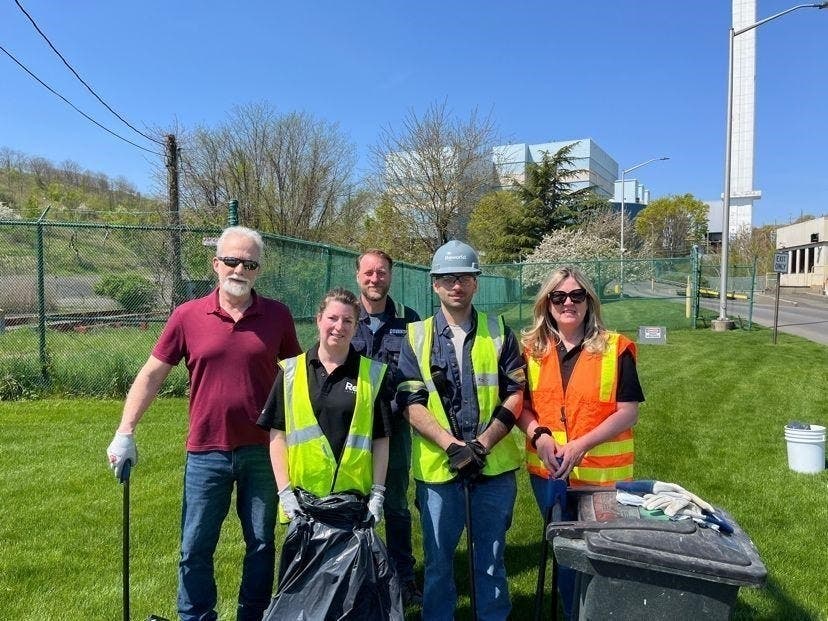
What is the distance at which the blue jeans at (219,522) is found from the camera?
2953 millimetres

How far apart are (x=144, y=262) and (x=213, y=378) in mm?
7452

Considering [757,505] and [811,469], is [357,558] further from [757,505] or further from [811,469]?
[811,469]

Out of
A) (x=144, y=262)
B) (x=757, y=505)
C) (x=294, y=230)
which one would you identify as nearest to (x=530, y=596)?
(x=757, y=505)

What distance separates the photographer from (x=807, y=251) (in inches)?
2162

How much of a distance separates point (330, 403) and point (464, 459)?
635mm

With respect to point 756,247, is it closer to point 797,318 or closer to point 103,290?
point 797,318

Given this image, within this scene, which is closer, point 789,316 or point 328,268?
point 328,268

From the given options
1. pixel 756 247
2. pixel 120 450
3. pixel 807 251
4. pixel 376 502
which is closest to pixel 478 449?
pixel 376 502

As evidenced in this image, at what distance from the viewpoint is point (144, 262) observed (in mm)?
9602

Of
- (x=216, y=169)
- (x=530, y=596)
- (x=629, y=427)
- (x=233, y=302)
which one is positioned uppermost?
(x=216, y=169)

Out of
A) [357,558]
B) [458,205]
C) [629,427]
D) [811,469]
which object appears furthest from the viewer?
[458,205]

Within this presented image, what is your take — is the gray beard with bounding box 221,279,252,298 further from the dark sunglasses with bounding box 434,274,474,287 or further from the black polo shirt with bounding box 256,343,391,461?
the dark sunglasses with bounding box 434,274,474,287

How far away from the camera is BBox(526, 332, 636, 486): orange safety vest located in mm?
2869

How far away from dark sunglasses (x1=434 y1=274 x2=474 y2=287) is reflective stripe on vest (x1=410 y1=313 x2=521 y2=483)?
0.26 m
